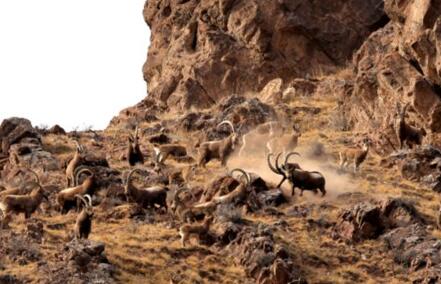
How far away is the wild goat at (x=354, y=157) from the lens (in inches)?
1468

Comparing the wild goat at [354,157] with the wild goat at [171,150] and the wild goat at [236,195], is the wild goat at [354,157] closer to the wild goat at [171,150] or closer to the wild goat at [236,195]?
the wild goat at [171,150]

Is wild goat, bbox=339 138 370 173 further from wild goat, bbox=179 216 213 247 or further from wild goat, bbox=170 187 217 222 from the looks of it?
wild goat, bbox=179 216 213 247

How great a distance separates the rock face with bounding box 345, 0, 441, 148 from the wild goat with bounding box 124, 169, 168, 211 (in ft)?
30.3

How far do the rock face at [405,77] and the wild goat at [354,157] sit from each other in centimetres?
174

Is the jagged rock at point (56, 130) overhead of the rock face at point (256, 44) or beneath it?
beneath

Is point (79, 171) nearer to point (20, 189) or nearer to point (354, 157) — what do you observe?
point (20, 189)

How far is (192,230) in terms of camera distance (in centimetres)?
2972

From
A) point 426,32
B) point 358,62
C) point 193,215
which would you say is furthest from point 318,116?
point 193,215

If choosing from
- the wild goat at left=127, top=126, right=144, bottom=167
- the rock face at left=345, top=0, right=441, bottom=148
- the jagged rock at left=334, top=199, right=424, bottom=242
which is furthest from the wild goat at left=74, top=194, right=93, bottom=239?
the rock face at left=345, top=0, right=441, bottom=148

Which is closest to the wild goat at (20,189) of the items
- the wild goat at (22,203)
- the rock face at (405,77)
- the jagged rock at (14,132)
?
the wild goat at (22,203)

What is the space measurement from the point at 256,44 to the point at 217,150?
12.7 metres

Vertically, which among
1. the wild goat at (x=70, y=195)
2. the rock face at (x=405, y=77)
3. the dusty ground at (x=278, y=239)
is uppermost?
the rock face at (x=405, y=77)

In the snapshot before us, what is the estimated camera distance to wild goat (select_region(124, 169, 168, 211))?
3189 cm

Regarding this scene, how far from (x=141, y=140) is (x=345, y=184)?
10028mm
